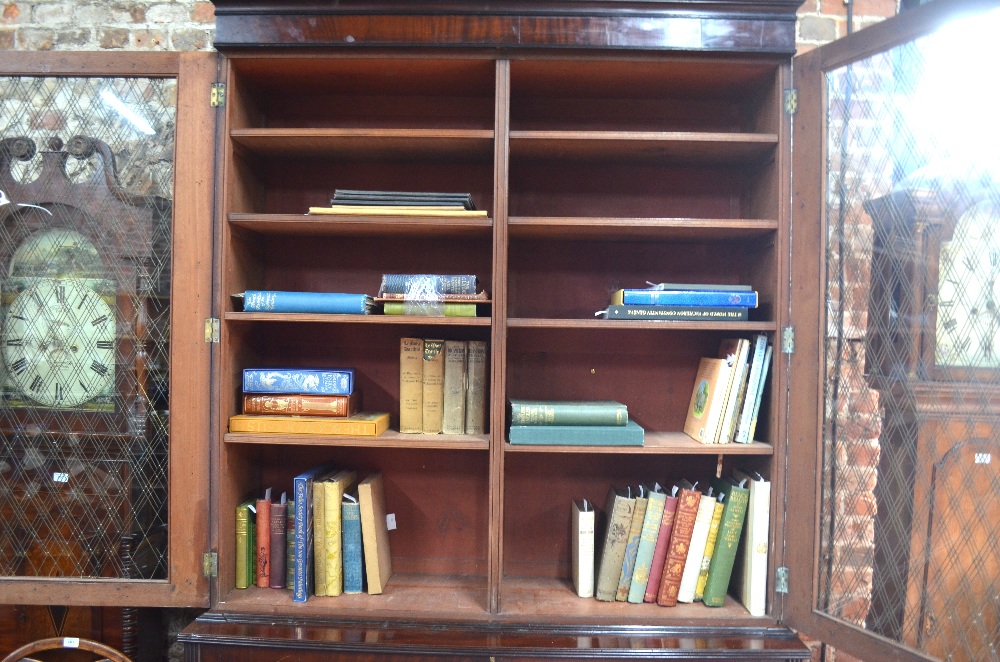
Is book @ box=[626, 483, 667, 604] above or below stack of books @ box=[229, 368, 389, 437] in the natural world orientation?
below

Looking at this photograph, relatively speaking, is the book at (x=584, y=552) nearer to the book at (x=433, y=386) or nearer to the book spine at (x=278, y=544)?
the book at (x=433, y=386)

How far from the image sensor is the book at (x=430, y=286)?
63.6 inches

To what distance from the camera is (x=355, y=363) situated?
6.21 ft

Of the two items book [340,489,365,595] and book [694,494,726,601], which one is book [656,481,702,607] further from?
book [340,489,365,595]

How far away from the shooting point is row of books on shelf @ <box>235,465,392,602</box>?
1.63m

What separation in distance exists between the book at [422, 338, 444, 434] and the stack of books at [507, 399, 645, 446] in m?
0.22

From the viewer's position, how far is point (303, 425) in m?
1.62

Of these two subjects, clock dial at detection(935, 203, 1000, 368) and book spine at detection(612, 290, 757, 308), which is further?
book spine at detection(612, 290, 757, 308)

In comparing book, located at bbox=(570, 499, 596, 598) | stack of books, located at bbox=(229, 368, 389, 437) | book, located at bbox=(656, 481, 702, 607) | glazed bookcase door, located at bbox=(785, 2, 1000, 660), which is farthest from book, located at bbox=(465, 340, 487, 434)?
glazed bookcase door, located at bbox=(785, 2, 1000, 660)

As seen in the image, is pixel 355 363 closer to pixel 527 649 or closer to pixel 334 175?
pixel 334 175

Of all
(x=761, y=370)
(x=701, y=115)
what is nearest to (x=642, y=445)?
(x=761, y=370)

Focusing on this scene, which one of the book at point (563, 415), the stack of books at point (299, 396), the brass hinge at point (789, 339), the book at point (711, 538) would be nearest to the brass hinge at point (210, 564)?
the stack of books at point (299, 396)

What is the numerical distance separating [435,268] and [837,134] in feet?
3.78

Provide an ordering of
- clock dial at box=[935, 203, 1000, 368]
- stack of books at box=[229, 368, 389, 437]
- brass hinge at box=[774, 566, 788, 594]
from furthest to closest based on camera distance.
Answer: stack of books at box=[229, 368, 389, 437]
brass hinge at box=[774, 566, 788, 594]
clock dial at box=[935, 203, 1000, 368]
